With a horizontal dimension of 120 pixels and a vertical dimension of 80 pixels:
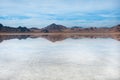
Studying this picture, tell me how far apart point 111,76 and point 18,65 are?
1.31 meters

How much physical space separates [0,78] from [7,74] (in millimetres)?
173

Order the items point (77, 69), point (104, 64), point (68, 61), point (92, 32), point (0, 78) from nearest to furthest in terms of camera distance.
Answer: point (0, 78)
point (77, 69)
point (104, 64)
point (68, 61)
point (92, 32)

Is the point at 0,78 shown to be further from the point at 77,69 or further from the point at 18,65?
the point at 77,69

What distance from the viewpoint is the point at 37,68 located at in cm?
349

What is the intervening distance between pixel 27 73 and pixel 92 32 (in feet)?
30.1

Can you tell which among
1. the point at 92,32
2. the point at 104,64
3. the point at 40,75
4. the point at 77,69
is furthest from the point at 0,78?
the point at 92,32

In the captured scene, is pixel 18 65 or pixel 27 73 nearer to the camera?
pixel 27 73

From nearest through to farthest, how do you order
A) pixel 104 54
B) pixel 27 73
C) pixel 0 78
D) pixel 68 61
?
pixel 0 78, pixel 27 73, pixel 68 61, pixel 104 54

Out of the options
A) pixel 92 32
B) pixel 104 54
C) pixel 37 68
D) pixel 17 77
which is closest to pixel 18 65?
pixel 37 68

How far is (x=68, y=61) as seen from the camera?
400cm

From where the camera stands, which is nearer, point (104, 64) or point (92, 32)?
point (104, 64)

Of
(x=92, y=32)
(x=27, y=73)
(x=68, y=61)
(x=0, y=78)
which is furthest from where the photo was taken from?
(x=92, y=32)

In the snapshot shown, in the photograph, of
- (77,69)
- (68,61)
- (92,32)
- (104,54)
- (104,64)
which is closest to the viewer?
(77,69)

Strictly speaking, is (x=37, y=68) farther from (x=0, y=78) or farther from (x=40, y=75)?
(x=0, y=78)
